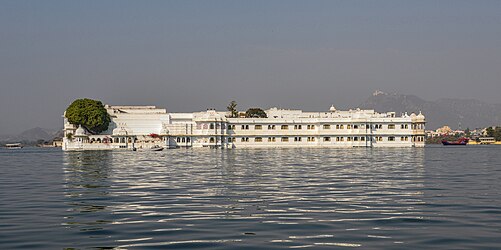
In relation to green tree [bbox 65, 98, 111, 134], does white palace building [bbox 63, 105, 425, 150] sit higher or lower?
lower

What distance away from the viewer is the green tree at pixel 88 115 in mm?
111812

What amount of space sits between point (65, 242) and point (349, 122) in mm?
100633

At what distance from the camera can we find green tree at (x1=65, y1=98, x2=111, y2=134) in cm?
11181

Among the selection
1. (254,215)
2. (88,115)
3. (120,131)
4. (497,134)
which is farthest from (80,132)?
(497,134)

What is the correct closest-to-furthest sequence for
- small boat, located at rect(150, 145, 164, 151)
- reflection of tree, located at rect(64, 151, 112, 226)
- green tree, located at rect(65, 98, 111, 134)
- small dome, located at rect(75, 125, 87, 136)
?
reflection of tree, located at rect(64, 151, 112, 226) → small boat, located at rect(150, 145, 164, 151) → small dome, located at rect(75, 125, 87, 136) → green tree, located at rect(65, 98, 111, 134)

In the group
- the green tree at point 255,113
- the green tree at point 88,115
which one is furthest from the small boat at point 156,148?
the green tree at point 255,113

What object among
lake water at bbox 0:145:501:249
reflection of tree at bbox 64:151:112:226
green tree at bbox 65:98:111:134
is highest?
green tree at bbox 65:98:111:134

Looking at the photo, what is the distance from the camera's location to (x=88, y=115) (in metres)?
112

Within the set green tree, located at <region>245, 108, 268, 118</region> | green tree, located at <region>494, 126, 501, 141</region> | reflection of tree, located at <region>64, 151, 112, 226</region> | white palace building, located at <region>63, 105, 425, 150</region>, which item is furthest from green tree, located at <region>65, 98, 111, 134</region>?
green tree, located at <region>494, 126, 501, 141</region>

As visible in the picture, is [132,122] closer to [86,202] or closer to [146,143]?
[146,143]

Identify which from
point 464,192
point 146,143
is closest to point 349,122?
point 146,143

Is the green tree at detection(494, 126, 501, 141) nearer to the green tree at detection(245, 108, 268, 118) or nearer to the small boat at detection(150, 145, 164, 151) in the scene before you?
the green tree at detection(245, 108, 268, 118)

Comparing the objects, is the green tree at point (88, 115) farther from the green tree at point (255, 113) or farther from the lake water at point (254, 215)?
the lake water at point (254, 215)

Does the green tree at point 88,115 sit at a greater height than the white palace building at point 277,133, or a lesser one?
greater
